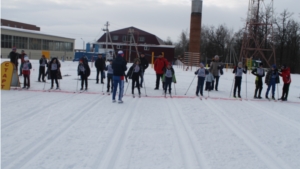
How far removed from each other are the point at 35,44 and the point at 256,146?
67.7m

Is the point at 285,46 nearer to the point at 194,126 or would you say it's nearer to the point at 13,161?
the point at 194,126

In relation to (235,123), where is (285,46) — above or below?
above

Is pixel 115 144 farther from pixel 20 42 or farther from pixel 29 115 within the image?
pixel 20 42

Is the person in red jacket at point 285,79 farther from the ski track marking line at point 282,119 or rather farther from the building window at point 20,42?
the building window at point 20,42

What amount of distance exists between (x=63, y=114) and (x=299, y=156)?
662 cm

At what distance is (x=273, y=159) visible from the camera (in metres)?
6.30

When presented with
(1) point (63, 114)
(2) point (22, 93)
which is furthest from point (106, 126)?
(2) point (22, 93)

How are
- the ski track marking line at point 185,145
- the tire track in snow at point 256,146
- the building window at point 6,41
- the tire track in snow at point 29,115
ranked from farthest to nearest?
the building window at point 6,41
the tire track in snow at point 29,115
the tire track in snow at point 256,146
the ski track marking line at point 185,145

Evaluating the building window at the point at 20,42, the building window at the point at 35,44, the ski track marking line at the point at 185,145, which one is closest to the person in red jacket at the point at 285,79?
the ski track marking line at the point at 185,145

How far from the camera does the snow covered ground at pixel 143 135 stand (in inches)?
234

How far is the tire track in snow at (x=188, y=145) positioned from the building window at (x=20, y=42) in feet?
191

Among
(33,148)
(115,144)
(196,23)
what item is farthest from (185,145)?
(196,23)

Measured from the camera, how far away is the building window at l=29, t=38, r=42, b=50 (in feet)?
218

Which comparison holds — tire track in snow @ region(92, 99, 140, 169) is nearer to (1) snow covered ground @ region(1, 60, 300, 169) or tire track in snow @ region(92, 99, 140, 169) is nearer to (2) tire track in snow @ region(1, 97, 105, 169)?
(1) snow covered ground @ region(1, 60, 300, 169)
